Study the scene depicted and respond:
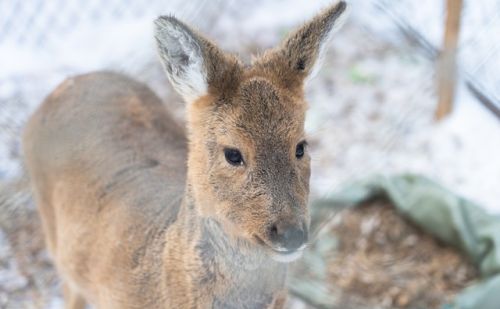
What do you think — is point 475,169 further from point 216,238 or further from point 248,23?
point 216,238

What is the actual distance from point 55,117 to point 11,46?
2489 millimetres

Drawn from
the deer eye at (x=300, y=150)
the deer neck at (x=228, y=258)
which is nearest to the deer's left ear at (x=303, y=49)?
the deer eye at (x=300, y=150)

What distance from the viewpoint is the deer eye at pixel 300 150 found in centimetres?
290

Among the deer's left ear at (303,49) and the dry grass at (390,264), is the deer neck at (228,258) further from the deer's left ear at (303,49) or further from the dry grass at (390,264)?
the dry grass at (390,264)

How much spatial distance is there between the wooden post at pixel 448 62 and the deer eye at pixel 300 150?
3.10 metres

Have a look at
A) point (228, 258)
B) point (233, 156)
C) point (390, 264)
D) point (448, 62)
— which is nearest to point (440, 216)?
point (390, 264)

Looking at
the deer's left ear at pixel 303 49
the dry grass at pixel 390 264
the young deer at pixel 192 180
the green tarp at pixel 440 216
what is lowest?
the dry grass at pixel 390 264

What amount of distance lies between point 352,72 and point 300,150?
3863 mm

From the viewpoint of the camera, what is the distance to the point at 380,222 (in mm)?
5465

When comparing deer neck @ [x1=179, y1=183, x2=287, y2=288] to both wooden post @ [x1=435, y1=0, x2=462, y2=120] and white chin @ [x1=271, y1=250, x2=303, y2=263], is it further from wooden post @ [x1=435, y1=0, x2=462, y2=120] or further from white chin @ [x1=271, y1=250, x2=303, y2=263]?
wooden post @ [x1=435, y1=0, x2=462, y2=120]

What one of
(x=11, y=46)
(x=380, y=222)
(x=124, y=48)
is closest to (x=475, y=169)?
(x=380, y=222)

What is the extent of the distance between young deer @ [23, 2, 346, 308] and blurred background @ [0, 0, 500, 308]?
55.9 inches

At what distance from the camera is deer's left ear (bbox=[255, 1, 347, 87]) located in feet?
10.1

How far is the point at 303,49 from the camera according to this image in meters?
3.12
